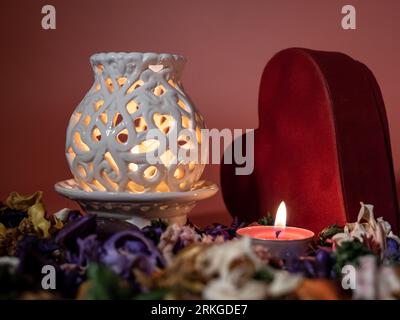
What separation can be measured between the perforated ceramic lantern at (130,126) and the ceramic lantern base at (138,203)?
2 centimetres

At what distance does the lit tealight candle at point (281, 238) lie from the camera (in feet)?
1.79

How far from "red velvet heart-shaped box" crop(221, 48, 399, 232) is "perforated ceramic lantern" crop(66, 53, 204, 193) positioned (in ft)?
0.59

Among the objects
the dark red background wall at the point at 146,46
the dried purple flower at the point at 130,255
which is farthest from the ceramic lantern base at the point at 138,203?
the dark red background wall at the point at 146,46

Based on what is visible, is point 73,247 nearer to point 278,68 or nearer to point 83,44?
point 278,68

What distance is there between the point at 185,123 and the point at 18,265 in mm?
299

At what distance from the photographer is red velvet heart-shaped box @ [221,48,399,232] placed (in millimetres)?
682

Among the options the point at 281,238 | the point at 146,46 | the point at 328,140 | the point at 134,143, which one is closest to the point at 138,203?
the point at 134,143

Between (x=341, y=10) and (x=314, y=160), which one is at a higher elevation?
(x=341, y=10)

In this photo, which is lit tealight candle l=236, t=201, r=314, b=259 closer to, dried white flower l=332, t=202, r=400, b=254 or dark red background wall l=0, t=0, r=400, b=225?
dried white flower l=332, t=202, r=400, b=254

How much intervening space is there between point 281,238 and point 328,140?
0.17 meters

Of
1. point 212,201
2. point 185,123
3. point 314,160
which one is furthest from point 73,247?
point 212,201

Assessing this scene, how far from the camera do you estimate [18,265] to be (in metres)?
0.43

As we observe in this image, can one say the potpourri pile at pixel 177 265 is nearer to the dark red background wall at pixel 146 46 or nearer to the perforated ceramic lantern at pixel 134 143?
the perforated ceramic lantern at pixel 134 143

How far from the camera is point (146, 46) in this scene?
1042 mm
